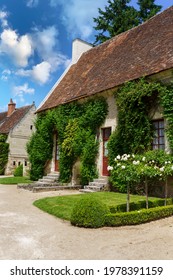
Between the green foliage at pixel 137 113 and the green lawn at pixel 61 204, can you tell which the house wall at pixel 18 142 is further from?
the green lawn at pixel 61 204

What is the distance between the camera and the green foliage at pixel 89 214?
7.05m

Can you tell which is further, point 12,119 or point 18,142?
point 12,119

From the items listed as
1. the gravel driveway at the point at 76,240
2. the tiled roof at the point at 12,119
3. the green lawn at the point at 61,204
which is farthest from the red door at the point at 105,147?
the tiled roof at the point at 12,119

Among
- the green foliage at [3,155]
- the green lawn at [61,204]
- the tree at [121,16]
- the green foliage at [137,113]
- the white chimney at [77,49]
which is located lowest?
the green lawn at [61,204]

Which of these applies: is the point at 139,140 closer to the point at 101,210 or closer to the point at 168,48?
the point at 168,48

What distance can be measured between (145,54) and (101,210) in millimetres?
9121

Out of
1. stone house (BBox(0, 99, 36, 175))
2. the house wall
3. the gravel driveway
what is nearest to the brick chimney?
stone house (BBox(0, 99, 36, 175))

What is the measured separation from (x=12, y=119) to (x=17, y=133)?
259 cm

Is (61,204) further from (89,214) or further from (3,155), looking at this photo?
(3,155)

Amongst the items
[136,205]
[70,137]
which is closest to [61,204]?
[136,205]

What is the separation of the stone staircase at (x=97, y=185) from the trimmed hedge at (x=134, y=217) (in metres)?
5.27

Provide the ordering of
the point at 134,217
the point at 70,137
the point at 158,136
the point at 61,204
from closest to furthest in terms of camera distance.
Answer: the point at 134,217 → the point at 61,204 → the point at 158,136 → the point at 70,137

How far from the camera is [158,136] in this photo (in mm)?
11648
